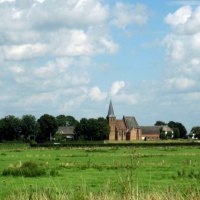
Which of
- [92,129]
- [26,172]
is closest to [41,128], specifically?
[92,129]

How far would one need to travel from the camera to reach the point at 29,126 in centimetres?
18288

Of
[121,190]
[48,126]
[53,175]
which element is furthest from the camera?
[48,126]

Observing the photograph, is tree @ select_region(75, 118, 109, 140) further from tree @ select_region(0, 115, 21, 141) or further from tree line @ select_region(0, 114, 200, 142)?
tree @ select_region(0, 115, 21, 141)

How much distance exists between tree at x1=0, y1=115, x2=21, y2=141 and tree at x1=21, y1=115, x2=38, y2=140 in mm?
1934

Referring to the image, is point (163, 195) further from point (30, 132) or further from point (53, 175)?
point (30, 132)

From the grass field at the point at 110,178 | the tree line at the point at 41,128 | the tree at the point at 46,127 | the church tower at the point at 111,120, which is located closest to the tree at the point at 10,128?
the tree line at the point at 41,128

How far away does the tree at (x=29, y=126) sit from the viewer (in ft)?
591

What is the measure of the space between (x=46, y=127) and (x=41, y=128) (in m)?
2.40

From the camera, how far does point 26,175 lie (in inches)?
1272

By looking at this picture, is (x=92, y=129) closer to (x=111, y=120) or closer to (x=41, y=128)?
(x=41, y=128)

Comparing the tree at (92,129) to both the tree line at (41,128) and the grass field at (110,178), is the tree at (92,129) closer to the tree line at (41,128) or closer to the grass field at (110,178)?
the tree line at (41,128)

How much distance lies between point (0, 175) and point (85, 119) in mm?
150021

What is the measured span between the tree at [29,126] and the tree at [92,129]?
1585cm

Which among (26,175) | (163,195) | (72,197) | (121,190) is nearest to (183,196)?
(163,195)
